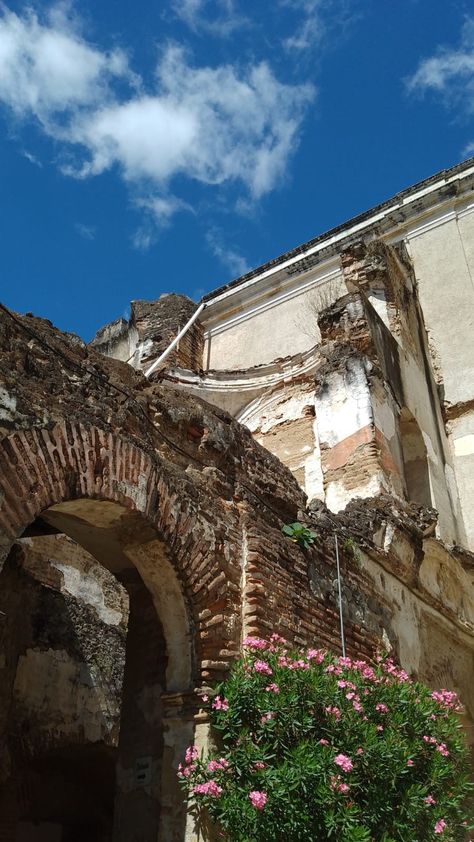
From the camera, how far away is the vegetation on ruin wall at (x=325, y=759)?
3.91 metres

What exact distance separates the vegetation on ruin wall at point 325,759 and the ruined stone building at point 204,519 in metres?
0.41

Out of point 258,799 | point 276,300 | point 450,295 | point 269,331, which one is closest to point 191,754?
point 258,799

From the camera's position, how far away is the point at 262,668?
14.5 ft

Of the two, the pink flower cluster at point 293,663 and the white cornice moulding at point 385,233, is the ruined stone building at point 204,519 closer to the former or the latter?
the white cornice moulding at point 385,233

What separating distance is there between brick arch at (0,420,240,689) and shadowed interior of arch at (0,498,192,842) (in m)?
0.08

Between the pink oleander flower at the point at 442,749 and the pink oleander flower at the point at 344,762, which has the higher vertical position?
the pink oleander flower at the point at 442,749

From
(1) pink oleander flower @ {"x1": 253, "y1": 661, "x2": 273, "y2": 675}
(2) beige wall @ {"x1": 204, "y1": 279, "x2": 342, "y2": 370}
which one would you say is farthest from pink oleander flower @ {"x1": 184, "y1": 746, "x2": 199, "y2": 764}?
(2) beige wall @ {"x1": 204, "y1": 279, "x2": 342, "y2": 370}

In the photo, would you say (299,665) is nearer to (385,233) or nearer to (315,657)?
(315,657)

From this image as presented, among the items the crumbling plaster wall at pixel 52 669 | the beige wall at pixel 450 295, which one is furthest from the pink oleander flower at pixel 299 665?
the beige wall at pixel 450 295

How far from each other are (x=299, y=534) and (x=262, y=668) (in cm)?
183

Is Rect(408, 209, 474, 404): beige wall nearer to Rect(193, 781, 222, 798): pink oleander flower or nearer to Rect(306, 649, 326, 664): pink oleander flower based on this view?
Rect(306, 649, 326, 664): pink oleander flower

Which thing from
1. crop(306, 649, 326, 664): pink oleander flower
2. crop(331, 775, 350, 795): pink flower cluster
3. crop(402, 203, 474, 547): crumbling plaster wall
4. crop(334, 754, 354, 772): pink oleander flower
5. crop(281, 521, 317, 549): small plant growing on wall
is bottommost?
crop(331, 775, 350, 795): pink flower cluster

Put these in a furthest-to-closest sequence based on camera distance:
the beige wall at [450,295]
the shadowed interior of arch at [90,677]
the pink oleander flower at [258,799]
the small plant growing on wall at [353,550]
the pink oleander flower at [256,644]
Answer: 1. the beige wall at [450,295]
2. the small plant growing on wall at [353,550]
3. the shadowed interior of arch at [90,677]
4. the pink oleander flower at [256,644]
5. the pink oleander flower at [258,799]

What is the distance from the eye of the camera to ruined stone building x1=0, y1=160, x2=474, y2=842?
182 inches
